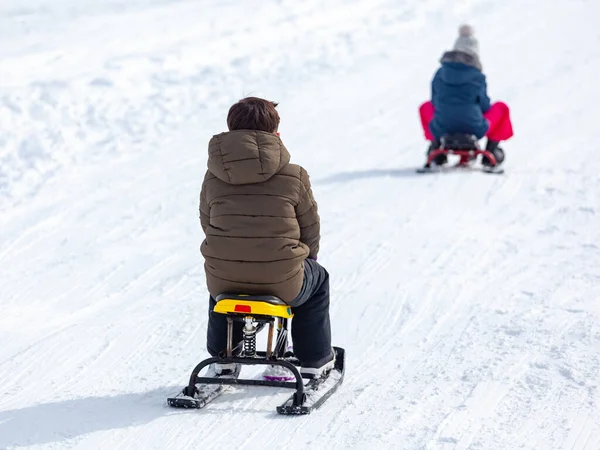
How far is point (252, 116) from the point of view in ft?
13.5

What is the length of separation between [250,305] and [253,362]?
0.34 m

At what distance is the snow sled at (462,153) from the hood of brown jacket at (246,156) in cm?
540

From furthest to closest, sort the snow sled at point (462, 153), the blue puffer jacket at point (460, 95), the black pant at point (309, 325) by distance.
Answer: the snow sled at point (462, 153)
the blue puffer jacket at point (460, 95)
the black pant at point (309, 325)

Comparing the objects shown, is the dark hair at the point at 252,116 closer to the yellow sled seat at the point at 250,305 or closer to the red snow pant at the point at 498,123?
the yellow sled seat at the point at 250,305

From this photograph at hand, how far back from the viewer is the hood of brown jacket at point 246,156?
403 cm

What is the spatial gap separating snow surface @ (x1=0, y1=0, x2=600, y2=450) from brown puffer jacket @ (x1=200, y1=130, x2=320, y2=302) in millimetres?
634

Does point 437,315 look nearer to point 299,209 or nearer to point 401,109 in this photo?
point 299,209

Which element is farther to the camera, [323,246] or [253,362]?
[323,246]

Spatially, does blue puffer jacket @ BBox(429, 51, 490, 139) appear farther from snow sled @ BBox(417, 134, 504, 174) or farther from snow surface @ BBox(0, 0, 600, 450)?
snow surface @ BBox(0, 0, 600, 450)

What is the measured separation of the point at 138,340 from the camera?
5.33m

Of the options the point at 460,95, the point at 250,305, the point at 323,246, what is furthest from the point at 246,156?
the point at 460,95

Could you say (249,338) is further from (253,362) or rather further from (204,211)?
(204,211)

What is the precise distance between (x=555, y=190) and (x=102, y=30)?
998cm

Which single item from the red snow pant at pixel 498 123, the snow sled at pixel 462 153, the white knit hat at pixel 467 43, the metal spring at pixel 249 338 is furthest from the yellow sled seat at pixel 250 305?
the red snow pant at pixel 498 123
